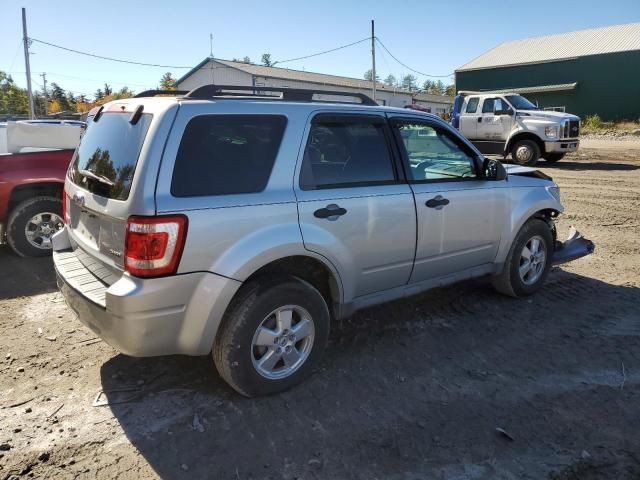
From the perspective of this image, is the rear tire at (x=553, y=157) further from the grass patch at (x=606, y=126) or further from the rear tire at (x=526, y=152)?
the grass patch at (x=606, y=126)

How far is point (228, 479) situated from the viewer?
2.53 meters

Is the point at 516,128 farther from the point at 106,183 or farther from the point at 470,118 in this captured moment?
the point at 106,183

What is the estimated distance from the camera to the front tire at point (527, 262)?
477cm

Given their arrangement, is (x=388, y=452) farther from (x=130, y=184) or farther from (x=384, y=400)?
(x=130, y=184)

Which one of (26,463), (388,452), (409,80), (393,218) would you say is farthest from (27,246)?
(409,80)

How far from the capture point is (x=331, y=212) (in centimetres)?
329

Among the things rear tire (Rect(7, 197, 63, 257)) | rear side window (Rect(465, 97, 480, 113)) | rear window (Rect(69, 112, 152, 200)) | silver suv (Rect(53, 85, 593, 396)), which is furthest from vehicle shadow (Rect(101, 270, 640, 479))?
rear side window (Rect(465, 97, 480, 113))

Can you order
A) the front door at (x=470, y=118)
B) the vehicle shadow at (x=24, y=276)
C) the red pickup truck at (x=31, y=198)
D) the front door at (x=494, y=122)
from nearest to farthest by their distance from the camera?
the vehicle shadow at (x=24, y=276)
the red pickup truck at (x=31, y=198)
the front door at (x=494, y=122)
the front door at (x=470, y=118)

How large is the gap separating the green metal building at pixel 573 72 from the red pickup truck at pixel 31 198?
37.9 metres

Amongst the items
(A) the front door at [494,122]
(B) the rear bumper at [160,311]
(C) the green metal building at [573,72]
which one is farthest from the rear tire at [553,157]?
(C) the green metal building at [573,72]

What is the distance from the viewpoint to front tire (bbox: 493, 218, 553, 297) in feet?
15.6

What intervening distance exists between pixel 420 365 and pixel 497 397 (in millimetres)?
599

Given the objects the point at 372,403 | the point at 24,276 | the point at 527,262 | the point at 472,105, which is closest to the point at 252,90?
the point at 372,403

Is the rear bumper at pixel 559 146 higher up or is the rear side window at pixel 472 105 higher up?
the rear side window at pixel 472 105
